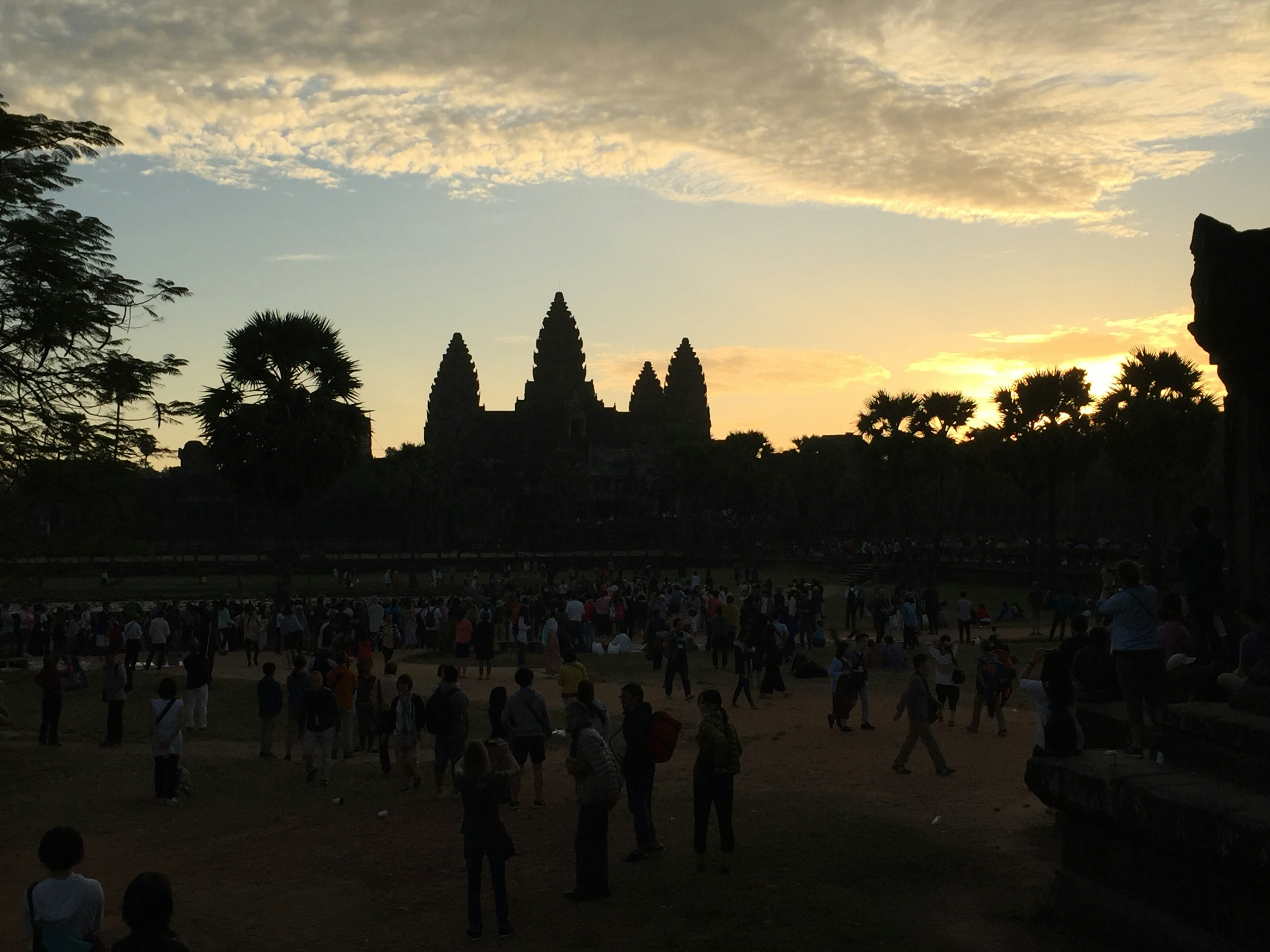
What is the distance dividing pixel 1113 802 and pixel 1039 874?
2.21 metres

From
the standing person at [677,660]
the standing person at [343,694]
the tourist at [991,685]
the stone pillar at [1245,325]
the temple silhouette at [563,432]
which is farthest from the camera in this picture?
the temple silhouette at [563,432]

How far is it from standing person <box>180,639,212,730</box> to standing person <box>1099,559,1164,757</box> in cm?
1186

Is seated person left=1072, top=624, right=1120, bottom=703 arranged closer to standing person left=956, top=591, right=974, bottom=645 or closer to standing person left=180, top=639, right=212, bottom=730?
standing person left=180, top=639, right=212, bottom=730

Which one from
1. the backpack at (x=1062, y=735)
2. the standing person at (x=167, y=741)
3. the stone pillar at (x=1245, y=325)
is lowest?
the standing person at (x=167, y=741)

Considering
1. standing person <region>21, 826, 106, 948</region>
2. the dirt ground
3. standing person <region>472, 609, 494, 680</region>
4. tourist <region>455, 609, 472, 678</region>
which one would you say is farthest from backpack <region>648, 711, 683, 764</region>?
tourist <region>455, 609, 472, 678</region>

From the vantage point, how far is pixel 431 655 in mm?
26859

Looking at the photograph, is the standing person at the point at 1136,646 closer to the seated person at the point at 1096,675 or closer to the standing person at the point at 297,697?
the seated person at the point at 1096,675

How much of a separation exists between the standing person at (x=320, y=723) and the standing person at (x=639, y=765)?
4619mm

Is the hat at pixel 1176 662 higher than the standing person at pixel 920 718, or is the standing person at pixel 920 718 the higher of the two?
the hat at pixel 1176 662

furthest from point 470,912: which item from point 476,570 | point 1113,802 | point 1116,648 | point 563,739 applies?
point 476,570

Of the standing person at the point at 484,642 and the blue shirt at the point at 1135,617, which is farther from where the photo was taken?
the standing person at the point at 484,642

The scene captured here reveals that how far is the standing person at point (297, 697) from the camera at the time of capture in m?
13.4

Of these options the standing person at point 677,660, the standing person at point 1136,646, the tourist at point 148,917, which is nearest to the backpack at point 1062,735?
the standing person at point 1136,646

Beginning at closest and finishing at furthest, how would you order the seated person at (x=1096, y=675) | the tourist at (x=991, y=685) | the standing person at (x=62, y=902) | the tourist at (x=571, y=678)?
the standing person at (x=62, y=902) < the seated person at (x=1096, y=675) < the tourist at (x=571, y=678) < the tourist at (x=991, y=685)
